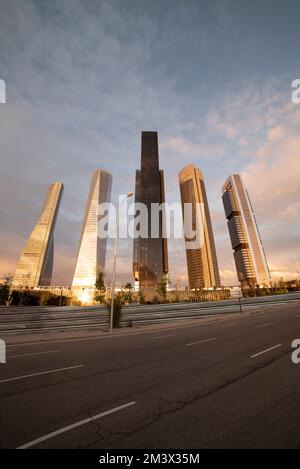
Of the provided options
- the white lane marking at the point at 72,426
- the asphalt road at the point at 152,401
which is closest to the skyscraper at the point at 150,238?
the asphalt road at the point at 152,401

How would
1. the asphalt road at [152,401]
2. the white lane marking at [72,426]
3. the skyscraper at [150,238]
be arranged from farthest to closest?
the skyscraper at [150,238], the asphalt road at [152,401], the white lane marking at [72,426]

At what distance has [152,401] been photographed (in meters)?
4.93

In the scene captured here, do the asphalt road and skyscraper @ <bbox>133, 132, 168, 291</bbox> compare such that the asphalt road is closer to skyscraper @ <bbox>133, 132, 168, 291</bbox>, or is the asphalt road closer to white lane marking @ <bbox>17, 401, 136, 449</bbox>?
white lane marking @ <bbox>17, 401, 136, 449</bbox>

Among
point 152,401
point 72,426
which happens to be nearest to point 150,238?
point 152,401

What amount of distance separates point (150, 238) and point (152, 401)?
170325mm

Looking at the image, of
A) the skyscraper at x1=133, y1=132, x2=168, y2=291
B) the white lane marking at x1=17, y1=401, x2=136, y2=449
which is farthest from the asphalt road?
the skyscraper at x1=133, y1=132, x2=168, y2=291

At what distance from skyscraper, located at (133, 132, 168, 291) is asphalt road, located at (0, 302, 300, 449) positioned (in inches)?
6131

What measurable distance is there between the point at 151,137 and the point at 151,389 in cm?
19817

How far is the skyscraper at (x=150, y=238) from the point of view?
167750 millimetres

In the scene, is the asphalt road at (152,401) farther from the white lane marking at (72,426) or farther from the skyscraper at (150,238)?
the skyscraper at (150,238)

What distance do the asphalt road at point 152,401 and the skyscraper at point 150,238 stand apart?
155722 mm

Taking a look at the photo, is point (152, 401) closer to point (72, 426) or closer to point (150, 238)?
point (72, 426)

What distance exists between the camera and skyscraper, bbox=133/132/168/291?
16775cm
